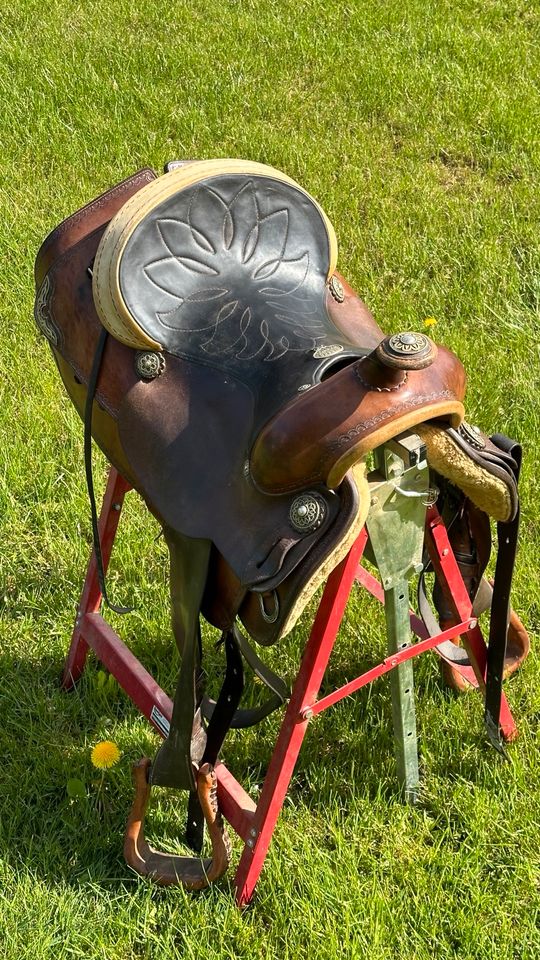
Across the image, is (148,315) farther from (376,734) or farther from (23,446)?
(23,446)

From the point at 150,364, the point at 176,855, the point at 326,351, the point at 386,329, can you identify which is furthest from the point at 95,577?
the point at 386,329

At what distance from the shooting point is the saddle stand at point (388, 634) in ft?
5.84

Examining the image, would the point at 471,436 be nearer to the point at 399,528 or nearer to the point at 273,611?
the point at 399,528

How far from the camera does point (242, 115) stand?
185 inches

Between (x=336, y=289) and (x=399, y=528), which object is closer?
(x=399, y=528)

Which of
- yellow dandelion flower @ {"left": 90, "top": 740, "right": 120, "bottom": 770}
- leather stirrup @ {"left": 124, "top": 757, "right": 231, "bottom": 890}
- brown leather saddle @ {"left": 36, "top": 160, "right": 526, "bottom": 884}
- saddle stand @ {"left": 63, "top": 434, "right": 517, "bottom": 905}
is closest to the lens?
brown leather saddle @ {"left": 36, "top": 160, "right": 526, "bottom": 884}

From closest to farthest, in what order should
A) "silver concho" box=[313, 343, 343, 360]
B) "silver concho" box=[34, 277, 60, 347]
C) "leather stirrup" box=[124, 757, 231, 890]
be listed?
1. "silver concho" box=[313, 343, 343, 360]
2. "leather stirrup" box=[124, 757, 231, 890]
3. "silver concho" box=[34, 277, 60, 347]

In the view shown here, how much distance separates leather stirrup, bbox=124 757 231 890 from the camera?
1.94 metres

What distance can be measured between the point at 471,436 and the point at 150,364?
600mm

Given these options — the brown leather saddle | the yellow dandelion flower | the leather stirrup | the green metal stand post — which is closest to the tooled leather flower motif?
the brown leather saddle

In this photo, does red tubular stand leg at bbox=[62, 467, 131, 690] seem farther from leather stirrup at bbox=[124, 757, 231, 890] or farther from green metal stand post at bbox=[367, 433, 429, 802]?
green metal stand post at bbox=[367, 433, 429, 802]

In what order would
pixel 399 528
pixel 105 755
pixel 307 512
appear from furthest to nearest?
pixel 105 755 → pixel 399 528 → pixel 307 512

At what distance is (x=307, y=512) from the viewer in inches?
61.1

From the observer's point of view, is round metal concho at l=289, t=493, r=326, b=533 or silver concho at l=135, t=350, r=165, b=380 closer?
round metal concho at l=289, t=493, r=326, b=533
